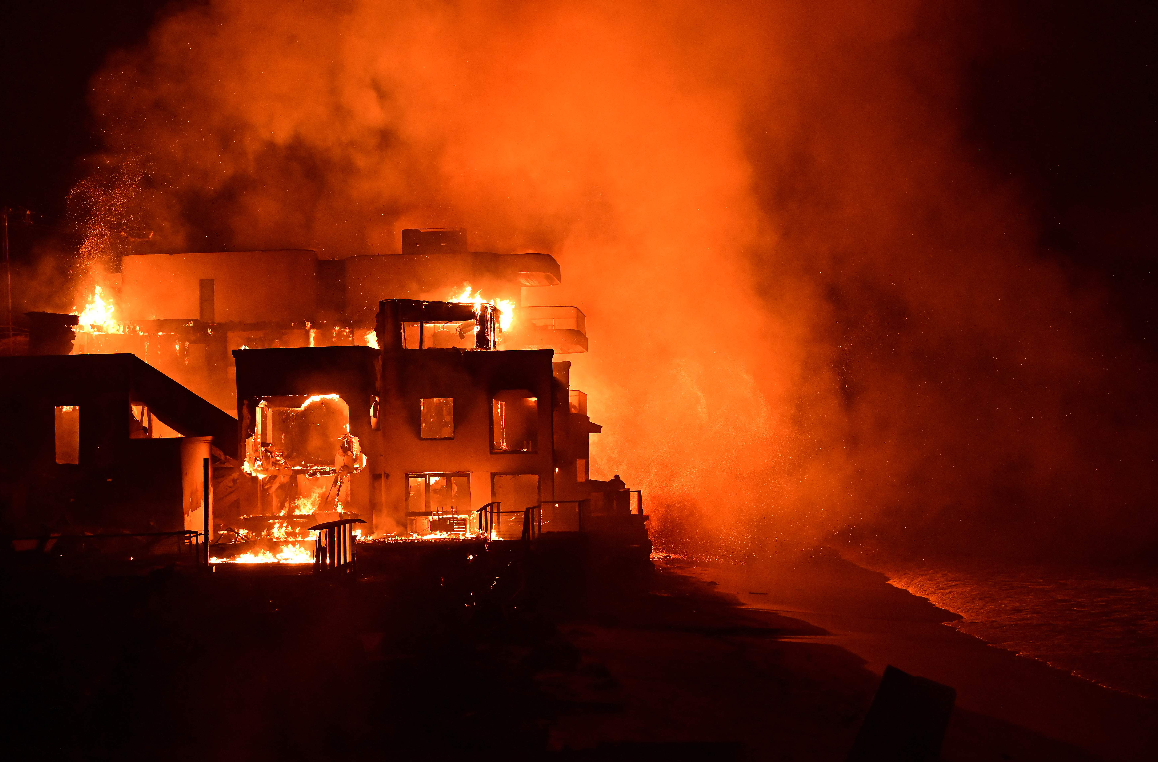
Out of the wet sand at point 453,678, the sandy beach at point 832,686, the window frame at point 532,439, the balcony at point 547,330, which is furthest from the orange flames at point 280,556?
the balcony at point 547,330

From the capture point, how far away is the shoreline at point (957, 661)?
1870 centimetres

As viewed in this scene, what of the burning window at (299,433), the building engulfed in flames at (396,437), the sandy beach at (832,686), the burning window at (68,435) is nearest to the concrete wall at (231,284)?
the building engulfed in flames at (396,437)

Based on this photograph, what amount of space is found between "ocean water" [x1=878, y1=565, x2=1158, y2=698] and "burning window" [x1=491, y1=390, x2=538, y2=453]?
1632 centimetres

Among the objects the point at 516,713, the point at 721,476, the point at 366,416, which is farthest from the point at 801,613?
the point at 721,476

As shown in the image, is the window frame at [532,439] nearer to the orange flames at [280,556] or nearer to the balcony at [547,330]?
the orange flames at [280,556]

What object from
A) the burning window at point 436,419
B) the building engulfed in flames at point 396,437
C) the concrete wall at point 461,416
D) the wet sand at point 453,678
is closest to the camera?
the wet sand at point 453,678

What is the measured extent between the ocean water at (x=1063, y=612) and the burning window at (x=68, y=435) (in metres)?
30.5

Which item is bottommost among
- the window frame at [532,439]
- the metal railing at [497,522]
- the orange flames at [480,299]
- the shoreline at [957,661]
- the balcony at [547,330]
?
the shoreline at [957,661]

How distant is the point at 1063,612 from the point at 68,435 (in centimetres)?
3744

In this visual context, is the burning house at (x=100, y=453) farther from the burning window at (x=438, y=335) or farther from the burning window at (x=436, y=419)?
the burning window at (x=436, y=419)

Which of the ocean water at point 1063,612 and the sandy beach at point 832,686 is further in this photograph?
the ocean water at point 1063,612

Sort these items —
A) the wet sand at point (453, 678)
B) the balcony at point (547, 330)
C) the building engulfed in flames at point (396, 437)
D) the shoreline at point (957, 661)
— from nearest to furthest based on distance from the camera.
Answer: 1. the wet sand at point (453, 678)
2. the shoreline at point (957, 661)
3. the building engulfed in flames at point (396, 437)
4. the balcony at point (547, 330)

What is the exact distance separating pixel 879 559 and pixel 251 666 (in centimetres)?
4714

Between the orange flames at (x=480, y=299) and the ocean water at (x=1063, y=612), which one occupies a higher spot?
the orange flames at (x=480, y=299)
